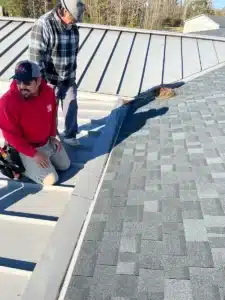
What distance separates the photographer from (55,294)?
179 cm

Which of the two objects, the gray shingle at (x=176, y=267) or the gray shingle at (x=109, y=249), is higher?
the gray shingle at (x=176, y=267)

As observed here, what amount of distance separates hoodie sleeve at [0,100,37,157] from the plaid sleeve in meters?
0.81

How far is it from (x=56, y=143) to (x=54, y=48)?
3.11 feet

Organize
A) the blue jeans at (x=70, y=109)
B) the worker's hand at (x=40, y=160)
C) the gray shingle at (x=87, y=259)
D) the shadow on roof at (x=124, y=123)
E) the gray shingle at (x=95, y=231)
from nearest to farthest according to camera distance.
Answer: the gray shingle at (x=87, y=259) < the gray shingle at (x=95, y=231) < the worker's hand at (x=40, y=160) < the shadow on roof at (x=124, y=123) < the blue jeans at (x=70, y=109)

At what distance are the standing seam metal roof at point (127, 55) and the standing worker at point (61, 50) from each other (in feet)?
4.71

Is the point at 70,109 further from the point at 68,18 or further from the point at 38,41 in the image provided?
the point at 68,18

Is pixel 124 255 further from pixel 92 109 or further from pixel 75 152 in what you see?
pixel 92 109

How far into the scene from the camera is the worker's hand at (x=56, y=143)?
3271mm

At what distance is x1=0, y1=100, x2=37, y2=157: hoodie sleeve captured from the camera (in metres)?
2.83

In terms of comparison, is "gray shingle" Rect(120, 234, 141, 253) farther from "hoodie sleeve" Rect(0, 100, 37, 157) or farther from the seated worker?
"hoodie sleeve" Rect(0, 100, 37, 157)

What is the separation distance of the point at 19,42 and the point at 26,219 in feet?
15.3

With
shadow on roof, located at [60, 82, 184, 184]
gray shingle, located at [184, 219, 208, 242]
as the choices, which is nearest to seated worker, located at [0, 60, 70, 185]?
shadow on roof, located at [60, 82, 184, 184]

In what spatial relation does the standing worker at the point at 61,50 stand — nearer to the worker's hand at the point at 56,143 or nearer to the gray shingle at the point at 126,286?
the worker's hand at the point at 56,143

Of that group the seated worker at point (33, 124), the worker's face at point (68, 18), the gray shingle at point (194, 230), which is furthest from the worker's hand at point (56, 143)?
the gray shingle at point (194, 230)
